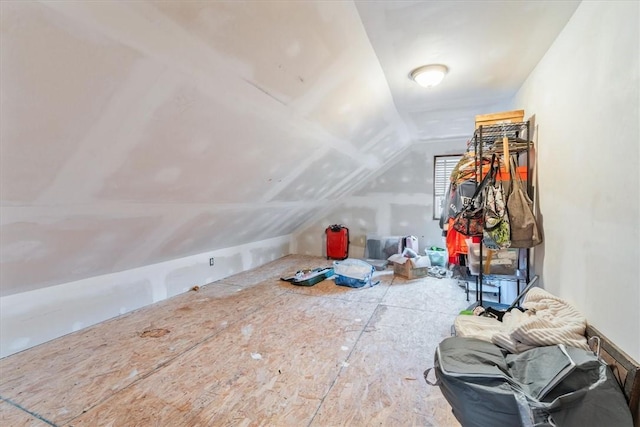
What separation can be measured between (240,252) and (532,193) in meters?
4.01

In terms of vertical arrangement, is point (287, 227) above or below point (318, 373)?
above

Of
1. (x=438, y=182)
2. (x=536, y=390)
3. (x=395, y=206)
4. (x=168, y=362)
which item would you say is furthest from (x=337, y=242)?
(x=536, y=390)

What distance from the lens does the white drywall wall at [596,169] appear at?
128cm

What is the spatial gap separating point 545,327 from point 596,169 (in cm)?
89

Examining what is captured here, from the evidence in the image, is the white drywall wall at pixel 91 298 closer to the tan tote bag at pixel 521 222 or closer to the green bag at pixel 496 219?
the green bag at pixel 496 219

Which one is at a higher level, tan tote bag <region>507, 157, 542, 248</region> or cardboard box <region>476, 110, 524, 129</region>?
cardboard box <region>476, 110, 524, 129</region>

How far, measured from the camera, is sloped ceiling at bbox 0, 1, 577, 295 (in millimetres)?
1268

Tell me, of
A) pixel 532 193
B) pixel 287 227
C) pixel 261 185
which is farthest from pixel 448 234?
pixel 287 227

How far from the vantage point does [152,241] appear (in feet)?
9.72

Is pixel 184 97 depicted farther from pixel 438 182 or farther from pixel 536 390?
pixel 438 182

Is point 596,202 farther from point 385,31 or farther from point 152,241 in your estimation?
point 152,241

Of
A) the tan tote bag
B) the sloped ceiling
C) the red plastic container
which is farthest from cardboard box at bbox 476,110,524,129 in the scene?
the red plastic container

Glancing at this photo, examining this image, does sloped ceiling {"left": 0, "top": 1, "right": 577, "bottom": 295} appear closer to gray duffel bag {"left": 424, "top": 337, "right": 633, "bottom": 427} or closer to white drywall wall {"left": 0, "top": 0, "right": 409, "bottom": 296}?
white drywall wall {"left": 0, "top": 0, "right": 409, "bottom": 296}

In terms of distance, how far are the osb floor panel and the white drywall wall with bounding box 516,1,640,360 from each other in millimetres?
1013
